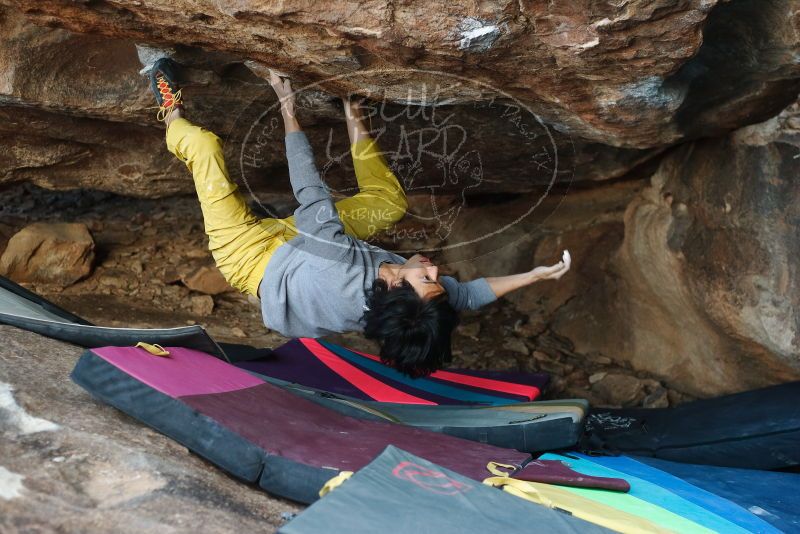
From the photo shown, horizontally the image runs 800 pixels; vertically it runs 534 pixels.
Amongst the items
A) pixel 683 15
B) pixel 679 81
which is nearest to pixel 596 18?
→ pixel 683 15

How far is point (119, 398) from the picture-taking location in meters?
2.12

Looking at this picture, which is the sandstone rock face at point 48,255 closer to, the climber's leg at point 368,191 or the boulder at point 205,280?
the boulder at point 205,280

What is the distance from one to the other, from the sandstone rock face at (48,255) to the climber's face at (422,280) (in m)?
2.70

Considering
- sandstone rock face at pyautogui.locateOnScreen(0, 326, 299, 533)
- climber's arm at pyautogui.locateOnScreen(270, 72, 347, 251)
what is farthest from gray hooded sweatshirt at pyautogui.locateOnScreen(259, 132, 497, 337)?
sandstone rock face at pyautogui.locateOnScreen(0, 326, 299, 533)

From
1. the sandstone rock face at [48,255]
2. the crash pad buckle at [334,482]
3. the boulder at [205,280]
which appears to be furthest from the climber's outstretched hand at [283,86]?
the sandstone rock face at [48,255]

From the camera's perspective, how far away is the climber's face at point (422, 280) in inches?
95.4

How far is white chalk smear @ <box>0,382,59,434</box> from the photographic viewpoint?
193 centimetres

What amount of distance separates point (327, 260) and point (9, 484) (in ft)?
3.62

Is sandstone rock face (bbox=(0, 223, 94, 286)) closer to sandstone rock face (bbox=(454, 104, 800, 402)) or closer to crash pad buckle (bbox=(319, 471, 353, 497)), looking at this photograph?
sandstone rock face (bbox=(454, 104, 800, 402))

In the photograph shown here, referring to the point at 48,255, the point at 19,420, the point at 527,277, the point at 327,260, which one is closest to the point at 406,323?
the point at 327,260

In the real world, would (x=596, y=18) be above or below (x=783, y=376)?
above

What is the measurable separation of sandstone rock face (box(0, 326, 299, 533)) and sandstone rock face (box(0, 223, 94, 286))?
226cm

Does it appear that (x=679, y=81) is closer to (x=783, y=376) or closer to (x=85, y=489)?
(x=783, y=376)

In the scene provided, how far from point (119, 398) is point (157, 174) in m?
2.02
